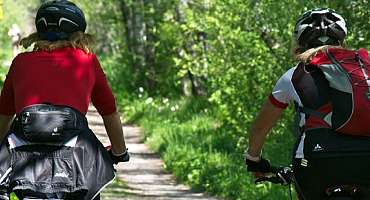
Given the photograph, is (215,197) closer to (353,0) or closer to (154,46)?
(353,0)

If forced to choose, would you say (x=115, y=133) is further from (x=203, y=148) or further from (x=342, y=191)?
(x=203, y=148)

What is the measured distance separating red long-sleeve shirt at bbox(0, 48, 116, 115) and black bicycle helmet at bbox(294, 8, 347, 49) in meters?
1.10

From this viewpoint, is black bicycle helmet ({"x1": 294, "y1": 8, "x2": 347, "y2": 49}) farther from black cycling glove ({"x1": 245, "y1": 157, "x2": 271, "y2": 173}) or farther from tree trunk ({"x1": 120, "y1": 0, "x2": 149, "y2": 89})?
tree trunk ({"x1": 120, "y1": 0, "x2": 149, "y2": 89})

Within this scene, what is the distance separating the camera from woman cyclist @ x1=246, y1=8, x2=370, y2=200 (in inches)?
163

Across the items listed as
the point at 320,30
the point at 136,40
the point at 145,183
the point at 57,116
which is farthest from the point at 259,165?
the point at 136,40

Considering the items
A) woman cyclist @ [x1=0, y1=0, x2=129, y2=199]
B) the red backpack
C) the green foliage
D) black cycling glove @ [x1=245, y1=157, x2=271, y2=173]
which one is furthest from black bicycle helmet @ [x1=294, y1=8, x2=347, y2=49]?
the green foliage

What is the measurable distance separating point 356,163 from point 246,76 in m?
10.4

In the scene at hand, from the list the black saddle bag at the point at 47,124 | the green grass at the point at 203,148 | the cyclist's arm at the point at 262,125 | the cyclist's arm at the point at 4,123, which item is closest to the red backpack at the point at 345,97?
the cyclist's arm at the point at 262,125

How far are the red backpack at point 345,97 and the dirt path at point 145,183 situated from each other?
23.5 feet

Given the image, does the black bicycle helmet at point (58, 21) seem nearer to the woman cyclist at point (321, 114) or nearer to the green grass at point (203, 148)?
the woman cyclist at point (321, 114)

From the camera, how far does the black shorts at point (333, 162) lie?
4.12 meters

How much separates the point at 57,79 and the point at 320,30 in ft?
4.66

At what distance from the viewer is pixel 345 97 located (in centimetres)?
418

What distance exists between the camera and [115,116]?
4625 mm
